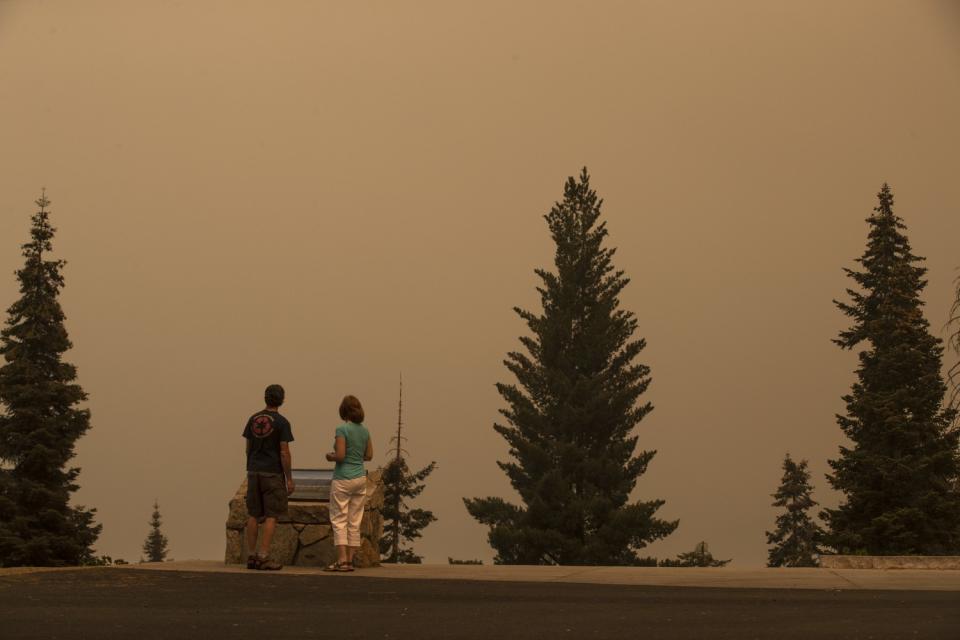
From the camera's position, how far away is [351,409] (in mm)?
13742

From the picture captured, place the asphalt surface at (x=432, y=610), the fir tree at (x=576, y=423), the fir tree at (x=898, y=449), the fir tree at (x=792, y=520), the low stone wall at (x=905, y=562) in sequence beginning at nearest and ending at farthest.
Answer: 1. the asphalt surface at (x=432, y=610)
2. the low stone wall at (x=905, y=562)
3. the fir tree at (x=898, y=449)
4. the fir tree at (x=576, y=423)
5. the fir tree at (x=792, y=520)

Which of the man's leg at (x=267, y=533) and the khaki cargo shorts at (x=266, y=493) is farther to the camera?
the man's leg at (x=267, y=533)

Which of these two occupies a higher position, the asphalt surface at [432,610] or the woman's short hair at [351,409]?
the woman's short hair at [351,409]

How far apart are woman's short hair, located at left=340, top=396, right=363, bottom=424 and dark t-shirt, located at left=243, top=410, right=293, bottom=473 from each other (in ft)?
2.04

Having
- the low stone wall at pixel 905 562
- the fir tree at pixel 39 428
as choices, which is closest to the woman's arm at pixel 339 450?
the low stone wall at pixel 905 562

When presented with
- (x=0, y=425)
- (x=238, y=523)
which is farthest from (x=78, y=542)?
(x=238, y=523)

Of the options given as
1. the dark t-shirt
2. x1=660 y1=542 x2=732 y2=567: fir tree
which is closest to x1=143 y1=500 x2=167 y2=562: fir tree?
x1=660 y1=542 x2=732 y2=567: fir tree

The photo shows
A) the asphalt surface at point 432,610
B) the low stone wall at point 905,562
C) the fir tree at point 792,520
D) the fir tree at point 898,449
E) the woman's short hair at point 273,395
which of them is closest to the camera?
the asphalt surface at point 432,610

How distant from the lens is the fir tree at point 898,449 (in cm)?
3844

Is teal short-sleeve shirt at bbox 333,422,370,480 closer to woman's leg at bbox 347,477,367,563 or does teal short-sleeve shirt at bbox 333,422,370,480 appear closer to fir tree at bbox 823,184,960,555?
woman's leg at bbox 347,477,367,563

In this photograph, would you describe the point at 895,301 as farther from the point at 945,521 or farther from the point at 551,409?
the point at 551,409

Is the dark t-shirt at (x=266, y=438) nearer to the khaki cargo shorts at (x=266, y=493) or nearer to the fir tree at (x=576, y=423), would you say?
the khaki cargo shorts at (x=266, y=493)

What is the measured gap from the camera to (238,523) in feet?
50.3

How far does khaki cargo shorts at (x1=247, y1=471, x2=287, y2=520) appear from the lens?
13664 mm
